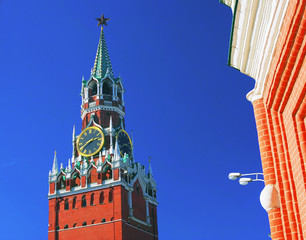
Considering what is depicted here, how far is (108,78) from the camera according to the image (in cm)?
8281

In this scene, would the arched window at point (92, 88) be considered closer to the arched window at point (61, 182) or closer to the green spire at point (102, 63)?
the green spire at point (102, 63)

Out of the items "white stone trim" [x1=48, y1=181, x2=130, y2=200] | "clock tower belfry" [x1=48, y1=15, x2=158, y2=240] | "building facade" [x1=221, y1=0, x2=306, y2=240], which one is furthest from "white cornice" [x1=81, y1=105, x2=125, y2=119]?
"building facade" [x1=221, y1=0, x2=306, y2=240]

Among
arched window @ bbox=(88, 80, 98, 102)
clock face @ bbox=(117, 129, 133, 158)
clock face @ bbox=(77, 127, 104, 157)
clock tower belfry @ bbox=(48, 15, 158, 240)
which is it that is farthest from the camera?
arched window @ bbox=(88, 80, 98, 102)

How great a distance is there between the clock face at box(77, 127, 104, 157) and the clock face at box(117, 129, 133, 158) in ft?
10.5

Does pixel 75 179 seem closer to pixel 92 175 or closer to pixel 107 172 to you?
pixel 92 175

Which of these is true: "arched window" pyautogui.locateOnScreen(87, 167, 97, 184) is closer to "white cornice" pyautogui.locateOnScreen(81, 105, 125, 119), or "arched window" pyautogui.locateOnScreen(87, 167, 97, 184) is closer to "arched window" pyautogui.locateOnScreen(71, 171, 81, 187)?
"arched window" pyautogui.locateOnScreen(71, 171, 81, 187)

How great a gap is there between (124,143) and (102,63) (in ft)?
56.0

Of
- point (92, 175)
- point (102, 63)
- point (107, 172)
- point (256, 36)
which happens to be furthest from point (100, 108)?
point (256, 36)

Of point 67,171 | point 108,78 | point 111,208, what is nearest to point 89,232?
point 111,208

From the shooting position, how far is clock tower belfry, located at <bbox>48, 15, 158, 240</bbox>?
225 feet

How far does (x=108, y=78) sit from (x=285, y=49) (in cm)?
7513

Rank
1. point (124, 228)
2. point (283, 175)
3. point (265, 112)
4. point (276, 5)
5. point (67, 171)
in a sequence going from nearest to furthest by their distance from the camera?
1. point (276, 5)
2. point (283, 175)
3. point (265, 112)
4. point (124, 228)
5. point (67, 171)

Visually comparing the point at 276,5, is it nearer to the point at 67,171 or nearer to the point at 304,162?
the point at 304,162

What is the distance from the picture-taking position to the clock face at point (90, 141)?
75.1 metres
